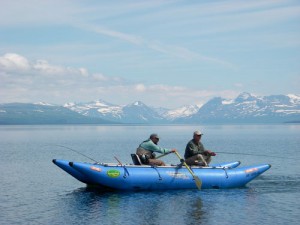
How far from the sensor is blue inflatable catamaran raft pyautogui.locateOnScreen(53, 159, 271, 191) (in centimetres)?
2784

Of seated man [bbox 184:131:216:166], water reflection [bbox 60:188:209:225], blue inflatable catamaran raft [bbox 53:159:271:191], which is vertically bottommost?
water reflection [bbox 60:188:209:225]

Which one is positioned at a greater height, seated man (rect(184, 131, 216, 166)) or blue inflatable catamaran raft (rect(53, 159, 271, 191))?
seated man (rect(184, 131, 216, 166))

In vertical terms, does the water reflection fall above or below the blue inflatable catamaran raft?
below

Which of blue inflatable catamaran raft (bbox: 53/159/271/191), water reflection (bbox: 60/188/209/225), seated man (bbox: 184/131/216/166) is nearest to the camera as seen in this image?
water reflection (bbox: 60/188/209/225)

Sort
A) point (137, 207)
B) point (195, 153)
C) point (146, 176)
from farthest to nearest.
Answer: point (195, 153), point (146, 176), point (137, 207)

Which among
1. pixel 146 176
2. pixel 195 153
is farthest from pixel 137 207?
pixel 195 153

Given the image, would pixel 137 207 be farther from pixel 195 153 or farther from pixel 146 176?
pixel 195 153

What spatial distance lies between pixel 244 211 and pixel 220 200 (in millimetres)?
2720

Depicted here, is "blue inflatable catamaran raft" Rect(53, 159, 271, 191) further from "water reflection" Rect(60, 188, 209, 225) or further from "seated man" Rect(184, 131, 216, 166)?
"seated man" Rect(184, 131, 216, 166)

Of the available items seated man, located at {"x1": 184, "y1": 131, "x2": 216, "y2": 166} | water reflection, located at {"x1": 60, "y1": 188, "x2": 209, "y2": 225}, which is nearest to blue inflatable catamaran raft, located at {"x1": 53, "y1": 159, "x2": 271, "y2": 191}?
water reflection, located at {"x1": 60, "y1": 188, "x2": 209, "y2": 225}

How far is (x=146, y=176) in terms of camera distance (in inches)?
1124

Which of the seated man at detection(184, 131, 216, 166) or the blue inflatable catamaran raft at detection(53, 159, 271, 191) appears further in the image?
the seated man at detection(184, 131, 216, 166)

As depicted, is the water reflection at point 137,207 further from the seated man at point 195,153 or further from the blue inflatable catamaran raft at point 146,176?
the seated man at point 195,153

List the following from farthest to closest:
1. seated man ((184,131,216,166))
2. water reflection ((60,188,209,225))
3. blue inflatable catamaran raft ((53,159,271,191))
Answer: seated man ((184,131,216,166)), blue inflatable catamaran raft ((53,159,271,191)), water reflection ((60,188,209,225))
